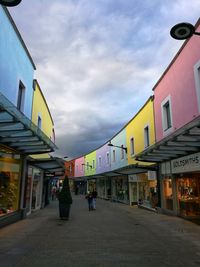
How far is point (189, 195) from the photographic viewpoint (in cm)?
1483

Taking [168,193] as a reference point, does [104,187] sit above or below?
above

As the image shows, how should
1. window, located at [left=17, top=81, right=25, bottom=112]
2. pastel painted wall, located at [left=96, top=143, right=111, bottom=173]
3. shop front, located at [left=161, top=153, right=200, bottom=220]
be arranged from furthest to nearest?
pastel painted wall, located at [left=96, top=143, right=111, bottom=173], window, located at [left=17, top=81, right=25, bottom=112], shop front, located at [left=161, top=153, right=200, bottom=220]

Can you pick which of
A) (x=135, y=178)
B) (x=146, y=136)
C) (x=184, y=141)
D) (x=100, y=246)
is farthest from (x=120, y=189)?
(x=100, y=246)

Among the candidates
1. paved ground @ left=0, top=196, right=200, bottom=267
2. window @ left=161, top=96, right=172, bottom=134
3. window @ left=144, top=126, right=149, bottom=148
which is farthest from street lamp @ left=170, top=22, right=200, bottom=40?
window @ left=144, top=126, right=149, bottom=148

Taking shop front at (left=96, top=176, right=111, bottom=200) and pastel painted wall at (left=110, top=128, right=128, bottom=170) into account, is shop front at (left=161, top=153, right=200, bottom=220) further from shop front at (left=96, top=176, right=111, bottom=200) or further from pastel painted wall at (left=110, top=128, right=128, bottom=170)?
shop front at (left=96, top=176, right=111, bottom=200)

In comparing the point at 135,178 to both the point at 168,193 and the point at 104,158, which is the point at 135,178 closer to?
the point at 168,193

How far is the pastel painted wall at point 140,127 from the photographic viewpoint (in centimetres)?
1928

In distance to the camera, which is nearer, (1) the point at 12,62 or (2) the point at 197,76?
(2) the point at 197,76

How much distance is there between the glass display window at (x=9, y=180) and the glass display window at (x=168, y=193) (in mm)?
8617

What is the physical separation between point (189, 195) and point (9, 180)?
940 cm

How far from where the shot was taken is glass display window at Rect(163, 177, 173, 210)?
1608cm

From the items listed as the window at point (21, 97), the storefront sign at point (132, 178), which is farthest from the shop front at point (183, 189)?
the window at point (21, 97)

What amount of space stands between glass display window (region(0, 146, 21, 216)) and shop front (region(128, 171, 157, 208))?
366 inches

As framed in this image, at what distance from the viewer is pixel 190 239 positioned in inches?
363
